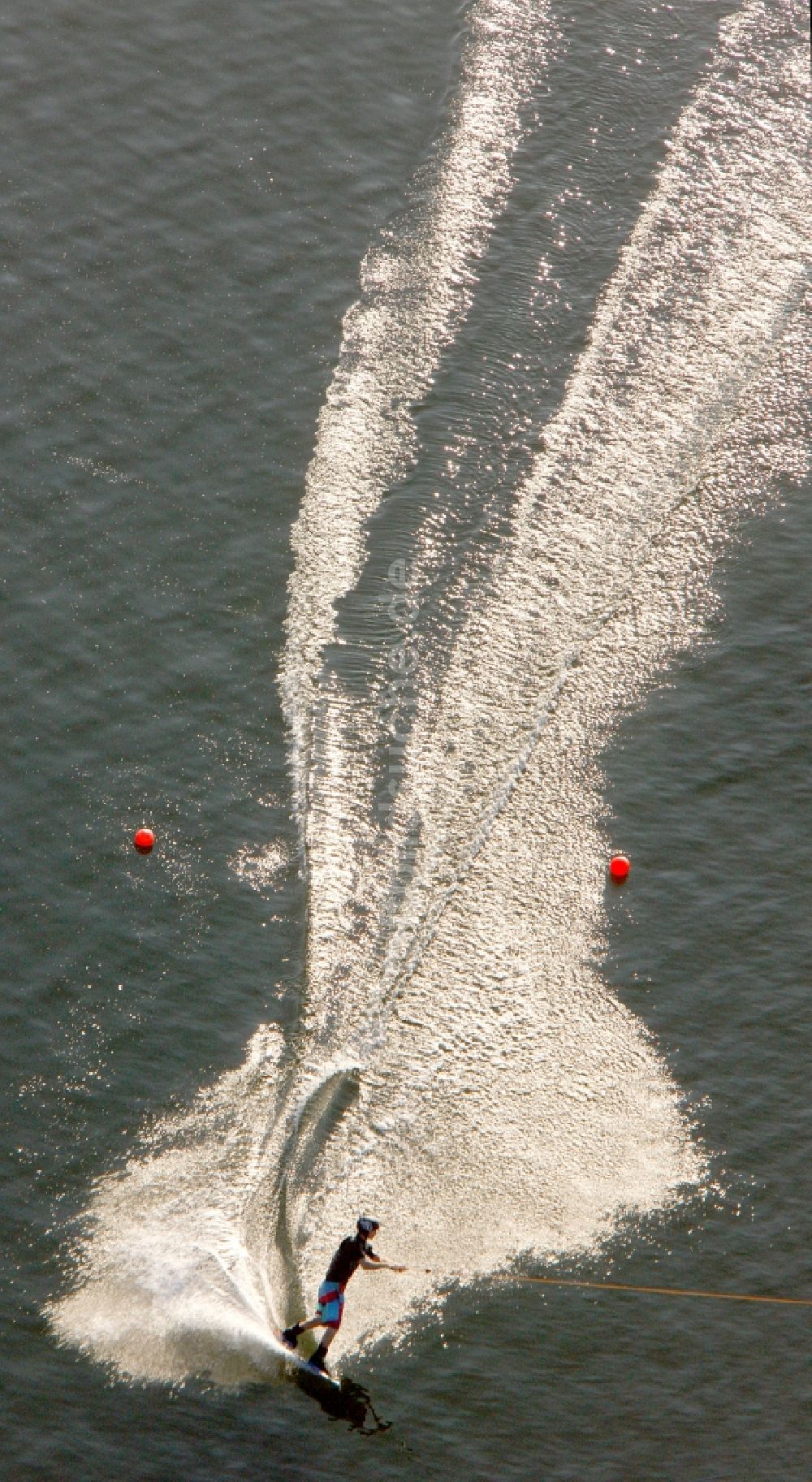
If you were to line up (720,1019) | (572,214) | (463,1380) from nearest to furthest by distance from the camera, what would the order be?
(463,1380)
(720,1019)
(572,214)

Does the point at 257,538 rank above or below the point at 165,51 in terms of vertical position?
below

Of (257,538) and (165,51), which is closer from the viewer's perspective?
(257,538)

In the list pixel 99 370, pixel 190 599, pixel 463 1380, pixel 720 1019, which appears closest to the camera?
pixel 463 1380

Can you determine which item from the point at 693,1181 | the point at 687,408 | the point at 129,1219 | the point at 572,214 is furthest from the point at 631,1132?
the point at 572,214

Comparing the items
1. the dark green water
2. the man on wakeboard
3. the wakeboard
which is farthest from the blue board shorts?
the dark green water

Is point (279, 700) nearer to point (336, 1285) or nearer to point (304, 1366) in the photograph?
point (336, 1285)

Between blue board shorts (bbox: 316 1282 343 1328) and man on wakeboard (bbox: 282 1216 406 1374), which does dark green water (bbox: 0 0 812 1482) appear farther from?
blue board shorts (bbox: 316 1282 343 1328)

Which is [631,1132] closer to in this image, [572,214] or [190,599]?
[190,599]
